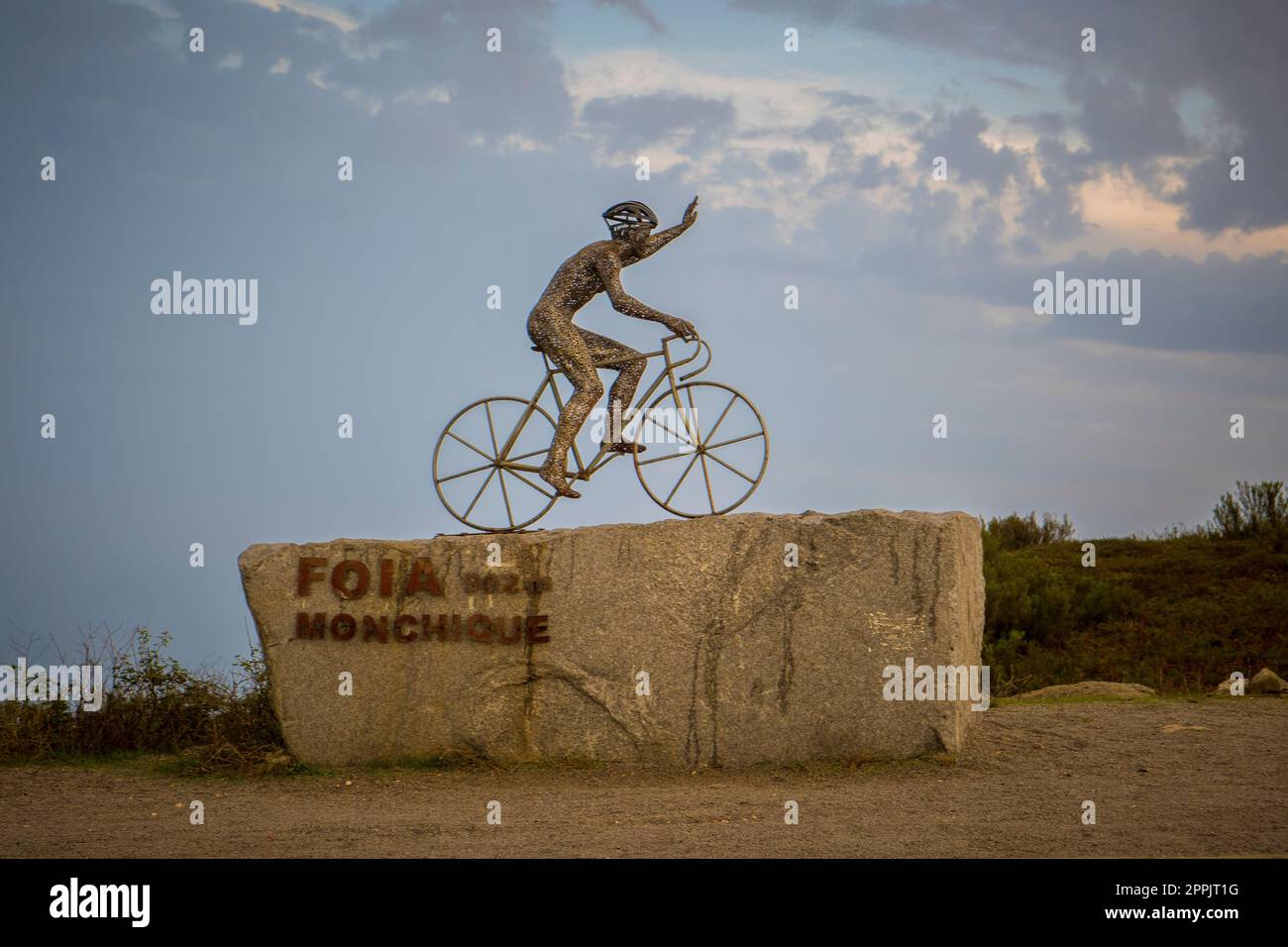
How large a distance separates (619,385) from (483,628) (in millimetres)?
2366

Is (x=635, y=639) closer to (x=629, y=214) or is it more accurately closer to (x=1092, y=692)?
(x=629, y=214)

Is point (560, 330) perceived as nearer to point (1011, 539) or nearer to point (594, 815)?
point (594, 815)

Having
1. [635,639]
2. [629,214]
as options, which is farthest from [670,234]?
[635,639]

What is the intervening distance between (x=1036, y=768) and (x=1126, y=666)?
26.8ft

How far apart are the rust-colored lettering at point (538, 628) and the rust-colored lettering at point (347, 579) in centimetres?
146

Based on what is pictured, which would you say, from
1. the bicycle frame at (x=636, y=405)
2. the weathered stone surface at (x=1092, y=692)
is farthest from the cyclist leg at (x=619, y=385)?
the weathered stone surface at (x=1092, y=692)

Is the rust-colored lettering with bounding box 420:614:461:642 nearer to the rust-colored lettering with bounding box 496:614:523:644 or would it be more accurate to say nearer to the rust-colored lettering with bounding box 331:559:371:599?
the rust-colored lettering with bounding box 496:614:523:644

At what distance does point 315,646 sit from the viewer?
1080 centimetres

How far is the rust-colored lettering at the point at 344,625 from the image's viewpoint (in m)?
10.8

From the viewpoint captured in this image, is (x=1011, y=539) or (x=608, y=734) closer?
(x=608, y=734)

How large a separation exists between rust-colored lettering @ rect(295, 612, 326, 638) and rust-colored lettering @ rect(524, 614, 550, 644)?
1770mm

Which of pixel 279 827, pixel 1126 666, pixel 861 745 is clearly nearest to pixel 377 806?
pixel 279 827

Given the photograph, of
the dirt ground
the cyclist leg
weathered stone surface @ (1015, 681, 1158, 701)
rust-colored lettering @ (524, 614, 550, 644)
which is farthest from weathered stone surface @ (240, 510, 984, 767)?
weathered stone surface @ (1015, 681, 1158, 701)

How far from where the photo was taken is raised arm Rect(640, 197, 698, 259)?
36.1 ft
